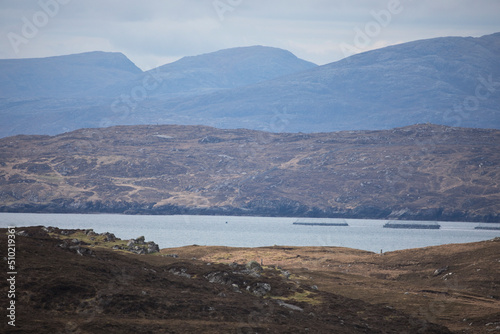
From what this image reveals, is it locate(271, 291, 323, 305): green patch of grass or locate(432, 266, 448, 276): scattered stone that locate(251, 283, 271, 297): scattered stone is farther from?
locate(432, 266, 448, 276): scattered stone

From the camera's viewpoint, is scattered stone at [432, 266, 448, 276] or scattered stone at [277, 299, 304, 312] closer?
scattered stone at [277, 299, 304, 312]

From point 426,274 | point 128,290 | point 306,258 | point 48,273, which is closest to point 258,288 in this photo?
point 128,290

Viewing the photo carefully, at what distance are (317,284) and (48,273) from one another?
1109 inches

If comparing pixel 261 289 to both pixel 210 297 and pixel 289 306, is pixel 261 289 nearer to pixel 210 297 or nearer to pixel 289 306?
pixel 289 306

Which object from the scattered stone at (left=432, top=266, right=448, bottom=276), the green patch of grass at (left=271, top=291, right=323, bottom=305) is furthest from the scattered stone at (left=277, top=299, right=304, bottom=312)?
the scattered stone at (left=432, top=266, right=448, bottom=276)

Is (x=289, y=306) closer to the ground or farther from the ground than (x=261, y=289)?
closer to the ground

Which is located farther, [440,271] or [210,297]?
[440,271]

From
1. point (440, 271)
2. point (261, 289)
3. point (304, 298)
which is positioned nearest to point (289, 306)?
point (261, 289)

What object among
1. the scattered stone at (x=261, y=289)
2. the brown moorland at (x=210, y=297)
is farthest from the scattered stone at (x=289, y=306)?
the scattered stone at (x=261, y=289)

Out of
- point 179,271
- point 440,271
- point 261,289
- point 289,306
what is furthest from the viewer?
point 440,271

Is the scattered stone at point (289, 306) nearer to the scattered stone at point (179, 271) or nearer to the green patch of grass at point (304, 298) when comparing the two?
the green patch of grass at point (304, 298)

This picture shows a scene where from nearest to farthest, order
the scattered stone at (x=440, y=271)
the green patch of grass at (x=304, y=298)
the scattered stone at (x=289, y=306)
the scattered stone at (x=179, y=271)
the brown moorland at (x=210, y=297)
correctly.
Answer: the brown moorland at (x=210, y=297) < the scattered stone at (x=289, y=306) < the green patch of grass at (x=304, y=298) < the scattered stone at (x=179, y=271) < the scattered stone at (x=440, y=271)

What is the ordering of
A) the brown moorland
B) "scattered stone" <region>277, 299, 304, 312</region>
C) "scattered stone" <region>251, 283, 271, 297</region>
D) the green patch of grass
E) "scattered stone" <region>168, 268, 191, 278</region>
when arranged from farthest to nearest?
"scattered stone" <region>168, 268, 191, 278</region>
the green patch of grass
"scattered stone" <region>251, 283, 271, 297</region>
"scattered stone" <region>277, 299, 304, 312</region>
the brown moorland

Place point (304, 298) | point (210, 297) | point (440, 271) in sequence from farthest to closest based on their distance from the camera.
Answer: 1. point (440, 271)
2. point (304, 298)
3. point (210, 297)
